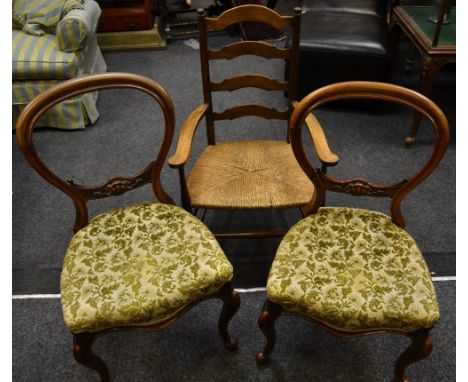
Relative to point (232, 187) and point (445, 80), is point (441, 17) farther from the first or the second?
point (232, 187)

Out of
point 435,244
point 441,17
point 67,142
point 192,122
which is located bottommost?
point 435,244

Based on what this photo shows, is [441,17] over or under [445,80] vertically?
over

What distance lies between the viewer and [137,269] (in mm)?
1198

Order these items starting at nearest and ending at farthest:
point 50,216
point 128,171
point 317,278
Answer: point 317,278
point 50,216
point 128,171

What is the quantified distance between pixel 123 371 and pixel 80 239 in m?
0.52

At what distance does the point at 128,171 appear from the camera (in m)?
2.25

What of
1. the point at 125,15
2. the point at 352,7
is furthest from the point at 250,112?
the point at 125,15

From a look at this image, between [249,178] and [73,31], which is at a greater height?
[73,31]

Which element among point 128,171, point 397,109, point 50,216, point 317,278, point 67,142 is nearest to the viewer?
point 317,278

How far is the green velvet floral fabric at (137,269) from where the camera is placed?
43.6 inches

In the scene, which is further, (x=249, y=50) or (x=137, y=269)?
(x=249, y=50)

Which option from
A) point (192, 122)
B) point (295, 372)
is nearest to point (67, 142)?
point (192, 122)

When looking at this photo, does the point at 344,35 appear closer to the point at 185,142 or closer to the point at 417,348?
the point at 185,142

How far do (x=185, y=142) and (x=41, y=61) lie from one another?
57.3 inches
